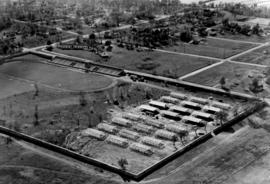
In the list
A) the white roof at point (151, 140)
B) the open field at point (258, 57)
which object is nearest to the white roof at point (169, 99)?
the white roof at point (151, 140)

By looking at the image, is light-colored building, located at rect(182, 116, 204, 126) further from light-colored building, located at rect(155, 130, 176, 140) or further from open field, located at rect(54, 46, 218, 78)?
open field, located at rect(54, 46, 218, 78)

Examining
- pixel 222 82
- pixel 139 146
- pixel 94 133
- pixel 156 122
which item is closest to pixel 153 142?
pixel 139 146

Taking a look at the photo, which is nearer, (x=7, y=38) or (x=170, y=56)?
(x=170, y=56)

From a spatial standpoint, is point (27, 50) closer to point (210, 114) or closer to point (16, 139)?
point (16, 139)

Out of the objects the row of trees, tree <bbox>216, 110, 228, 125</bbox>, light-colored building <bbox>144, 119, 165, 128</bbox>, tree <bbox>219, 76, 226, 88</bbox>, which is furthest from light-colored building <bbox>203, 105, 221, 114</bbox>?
the row of trees

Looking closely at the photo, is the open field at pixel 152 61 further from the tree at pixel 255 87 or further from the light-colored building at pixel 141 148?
the light-colored building at pixel 141 148

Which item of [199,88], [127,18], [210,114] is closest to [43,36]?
[127,18]
